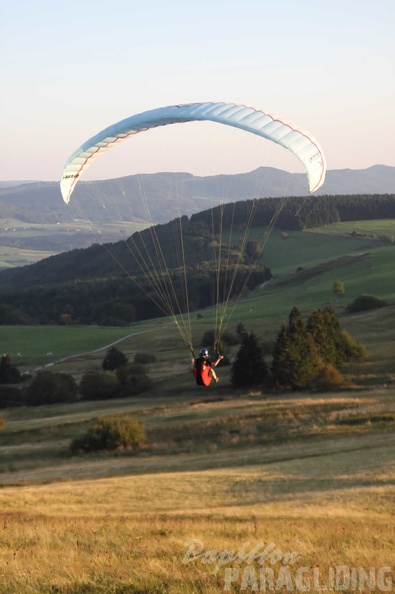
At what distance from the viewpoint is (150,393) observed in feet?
213

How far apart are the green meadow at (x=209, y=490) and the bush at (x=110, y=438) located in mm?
937

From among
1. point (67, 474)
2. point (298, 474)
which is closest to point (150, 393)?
point (67, 474)

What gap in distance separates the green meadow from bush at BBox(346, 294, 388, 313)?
53.7 feet

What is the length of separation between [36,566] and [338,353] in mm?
54164

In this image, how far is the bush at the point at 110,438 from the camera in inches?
1727

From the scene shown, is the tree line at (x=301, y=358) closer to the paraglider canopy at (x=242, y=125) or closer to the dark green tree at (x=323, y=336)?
the dark green tree at (x=323, y=336)

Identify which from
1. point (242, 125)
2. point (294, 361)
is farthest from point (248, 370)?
point (242, 125)

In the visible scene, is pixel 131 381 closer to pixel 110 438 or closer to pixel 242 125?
pixel 110 438

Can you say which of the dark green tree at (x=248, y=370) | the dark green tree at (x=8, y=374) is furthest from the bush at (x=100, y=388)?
the dark green tree at (x=8, y=374)

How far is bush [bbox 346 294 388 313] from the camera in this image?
331 feet

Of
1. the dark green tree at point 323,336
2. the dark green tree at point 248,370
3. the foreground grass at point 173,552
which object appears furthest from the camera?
the dark green tree at point 323,336

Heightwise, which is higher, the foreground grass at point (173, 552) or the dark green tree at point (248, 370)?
the foreground grass at point (173, 552)

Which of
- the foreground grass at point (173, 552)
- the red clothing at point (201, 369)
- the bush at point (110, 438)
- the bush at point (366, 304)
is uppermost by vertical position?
the red clothing at point (201, 369)

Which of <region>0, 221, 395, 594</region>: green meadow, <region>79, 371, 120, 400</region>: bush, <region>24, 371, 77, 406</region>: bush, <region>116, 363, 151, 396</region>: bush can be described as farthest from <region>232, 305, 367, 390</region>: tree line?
<region>24, 371, 77, 406</region>: bush
